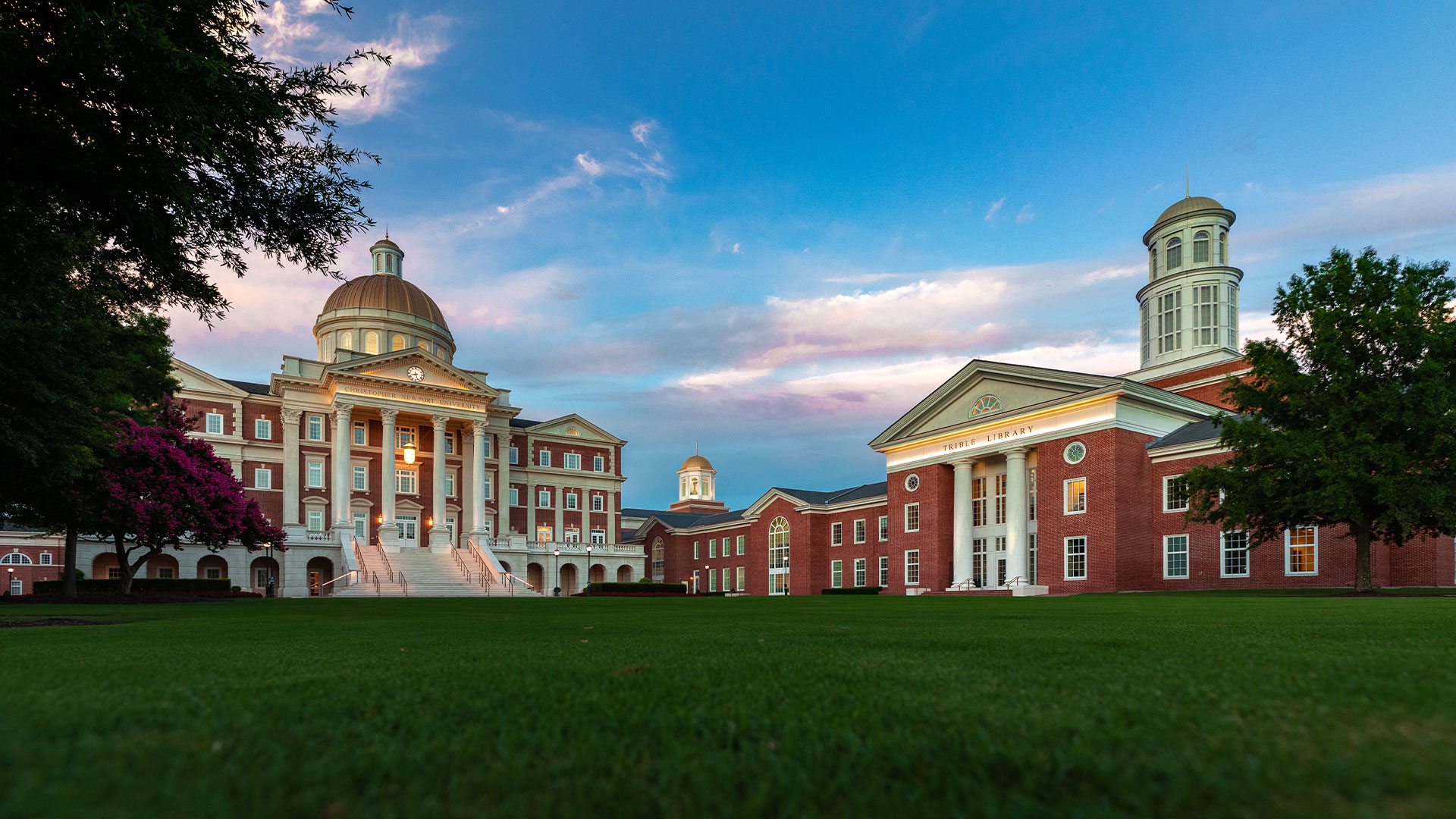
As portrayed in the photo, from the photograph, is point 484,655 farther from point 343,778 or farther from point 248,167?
point 248,167

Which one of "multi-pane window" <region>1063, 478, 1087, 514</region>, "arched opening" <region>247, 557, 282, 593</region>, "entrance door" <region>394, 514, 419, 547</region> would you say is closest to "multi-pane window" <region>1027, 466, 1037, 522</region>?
"multi-pane window" <region>1063, 478, 1087, 514</region>

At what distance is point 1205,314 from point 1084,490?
17.9m

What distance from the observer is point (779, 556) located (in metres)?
61.5

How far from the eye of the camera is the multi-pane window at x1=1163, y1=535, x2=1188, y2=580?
3612 cm

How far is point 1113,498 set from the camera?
3722cm

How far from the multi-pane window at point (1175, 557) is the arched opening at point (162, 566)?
56.6 meters

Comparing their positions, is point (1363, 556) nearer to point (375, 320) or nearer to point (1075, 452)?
point (1075, 452)

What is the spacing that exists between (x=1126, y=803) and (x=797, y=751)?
85 centimetres

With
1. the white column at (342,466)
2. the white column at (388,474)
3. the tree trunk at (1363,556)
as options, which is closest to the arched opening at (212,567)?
the white column at (342,466)

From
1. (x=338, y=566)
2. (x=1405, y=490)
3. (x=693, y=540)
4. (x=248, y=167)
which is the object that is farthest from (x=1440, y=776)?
(x=693, y=540)

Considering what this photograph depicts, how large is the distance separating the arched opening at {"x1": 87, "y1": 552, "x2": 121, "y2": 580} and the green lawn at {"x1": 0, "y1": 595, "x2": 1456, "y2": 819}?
56388 millimetres

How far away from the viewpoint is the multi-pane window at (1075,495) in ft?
127

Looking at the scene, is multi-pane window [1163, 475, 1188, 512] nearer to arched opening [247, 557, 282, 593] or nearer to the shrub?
the shrub

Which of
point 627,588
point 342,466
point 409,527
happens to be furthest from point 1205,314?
point 342,466
